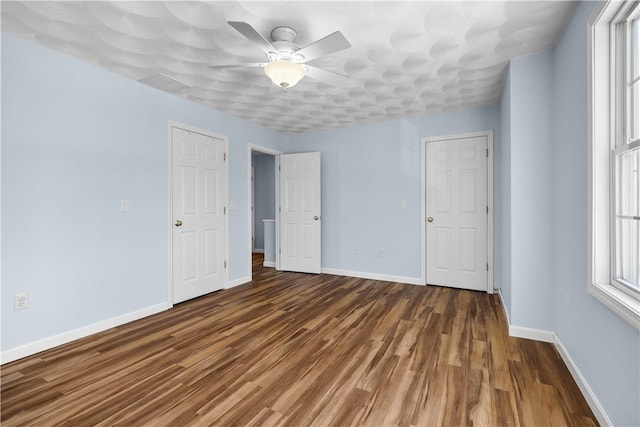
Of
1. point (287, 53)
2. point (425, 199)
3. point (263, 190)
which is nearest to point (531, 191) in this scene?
point (425, 199)

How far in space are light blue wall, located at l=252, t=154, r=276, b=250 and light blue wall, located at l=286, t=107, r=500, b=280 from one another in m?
2.28

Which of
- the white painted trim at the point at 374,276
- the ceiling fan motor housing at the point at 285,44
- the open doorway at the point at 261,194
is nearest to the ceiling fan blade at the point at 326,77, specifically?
the ceiling fan motor housing at the point at 285,44

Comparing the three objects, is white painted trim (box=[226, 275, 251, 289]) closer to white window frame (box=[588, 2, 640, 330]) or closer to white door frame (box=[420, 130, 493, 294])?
white door frame (box=[420, 130, 493, 294])

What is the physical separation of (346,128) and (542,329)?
366cm

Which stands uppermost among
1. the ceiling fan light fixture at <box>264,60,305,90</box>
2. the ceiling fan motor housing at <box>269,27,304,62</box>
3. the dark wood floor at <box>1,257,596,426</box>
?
the ceiling fan motor housing at <box>269,27,304,62</box>

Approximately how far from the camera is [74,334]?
8.48 feet

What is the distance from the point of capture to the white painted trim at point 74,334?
2.25m

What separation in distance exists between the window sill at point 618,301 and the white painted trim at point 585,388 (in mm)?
555

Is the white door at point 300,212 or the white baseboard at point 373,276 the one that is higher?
the white door at point 300,212

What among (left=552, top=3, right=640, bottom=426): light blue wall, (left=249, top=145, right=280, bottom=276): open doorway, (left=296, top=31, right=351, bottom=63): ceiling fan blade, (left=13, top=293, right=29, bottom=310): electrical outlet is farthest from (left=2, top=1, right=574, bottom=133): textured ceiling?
(left=249, top=145, right=280, bottom=276): open doorway

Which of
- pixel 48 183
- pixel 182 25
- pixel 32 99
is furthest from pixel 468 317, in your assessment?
pixel 32 99

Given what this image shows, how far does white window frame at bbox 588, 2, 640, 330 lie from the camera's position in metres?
1.58

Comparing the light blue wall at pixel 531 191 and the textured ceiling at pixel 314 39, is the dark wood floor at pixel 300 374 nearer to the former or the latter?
the light blue wall at pixel 531 191

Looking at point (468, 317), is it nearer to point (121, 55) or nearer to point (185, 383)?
point (185, 383)
